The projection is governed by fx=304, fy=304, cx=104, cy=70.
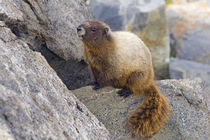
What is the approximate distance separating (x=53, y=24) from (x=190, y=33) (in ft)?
21.6

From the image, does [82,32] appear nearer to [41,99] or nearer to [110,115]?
[110,115]

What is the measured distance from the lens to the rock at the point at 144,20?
349 inches

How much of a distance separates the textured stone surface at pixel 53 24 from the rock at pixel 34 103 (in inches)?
42.7

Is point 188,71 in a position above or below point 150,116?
below

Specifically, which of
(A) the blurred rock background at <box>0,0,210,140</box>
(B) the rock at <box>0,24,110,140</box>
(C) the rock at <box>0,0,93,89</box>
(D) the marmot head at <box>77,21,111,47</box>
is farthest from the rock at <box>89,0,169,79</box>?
(B) the rock at <box>0,24,110,140</box>

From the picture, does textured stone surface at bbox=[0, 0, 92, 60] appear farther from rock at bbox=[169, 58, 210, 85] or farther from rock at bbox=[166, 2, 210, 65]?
rock at bbox=[166, 2, 210, 65]

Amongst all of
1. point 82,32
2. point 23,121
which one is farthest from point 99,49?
point 23,121

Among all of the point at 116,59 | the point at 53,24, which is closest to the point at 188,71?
the point at 116,59

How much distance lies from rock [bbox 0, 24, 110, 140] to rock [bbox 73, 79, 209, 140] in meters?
0.71

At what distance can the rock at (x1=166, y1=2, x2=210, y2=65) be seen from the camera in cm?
1041

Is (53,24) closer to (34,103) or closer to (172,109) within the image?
(172,109)

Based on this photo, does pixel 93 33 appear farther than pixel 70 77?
No

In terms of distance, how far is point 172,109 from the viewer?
494 centimetres

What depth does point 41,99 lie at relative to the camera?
10.7ft
